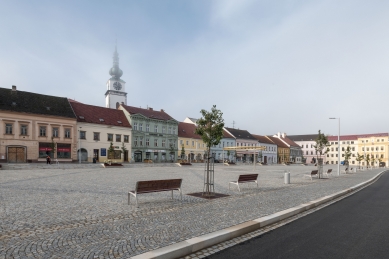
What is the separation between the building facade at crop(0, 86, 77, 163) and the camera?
37719mm

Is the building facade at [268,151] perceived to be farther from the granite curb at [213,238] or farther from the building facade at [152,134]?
the granite curb at [213,238]

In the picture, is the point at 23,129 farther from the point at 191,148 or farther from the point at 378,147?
the point at 378,147

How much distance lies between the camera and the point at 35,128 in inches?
1565

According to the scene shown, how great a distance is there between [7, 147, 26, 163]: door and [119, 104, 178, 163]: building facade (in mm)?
18566

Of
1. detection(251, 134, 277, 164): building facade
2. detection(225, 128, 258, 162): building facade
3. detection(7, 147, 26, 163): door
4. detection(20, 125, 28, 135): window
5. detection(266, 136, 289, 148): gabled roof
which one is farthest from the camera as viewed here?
detection(266, 136, 289, 148): gabled roof

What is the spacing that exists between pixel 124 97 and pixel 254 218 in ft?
280

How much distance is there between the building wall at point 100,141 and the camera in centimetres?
4534

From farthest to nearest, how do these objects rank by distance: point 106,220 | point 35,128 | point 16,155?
point 35,128, point 16,155, point 106,220

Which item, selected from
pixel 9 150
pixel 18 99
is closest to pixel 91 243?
pixel 9 150

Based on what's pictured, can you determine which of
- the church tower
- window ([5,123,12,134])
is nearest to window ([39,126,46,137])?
window ([5,123,12,134])

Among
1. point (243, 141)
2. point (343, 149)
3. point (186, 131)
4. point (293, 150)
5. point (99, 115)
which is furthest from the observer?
point (343, 149)

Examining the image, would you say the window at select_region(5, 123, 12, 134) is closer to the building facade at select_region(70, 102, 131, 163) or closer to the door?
the door

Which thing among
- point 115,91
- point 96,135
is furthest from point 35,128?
point 115,91

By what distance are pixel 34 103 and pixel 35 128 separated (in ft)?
14.6
